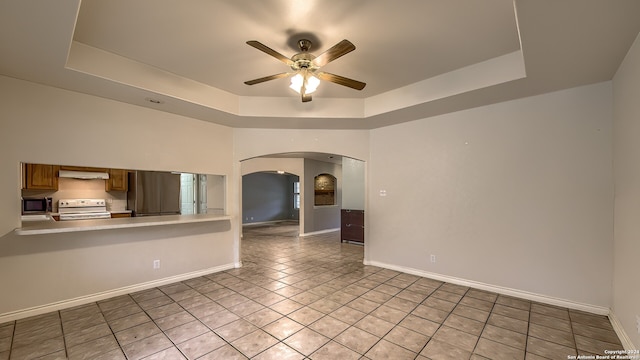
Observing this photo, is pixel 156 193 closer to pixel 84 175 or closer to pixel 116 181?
pixel 116 181

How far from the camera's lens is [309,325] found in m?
2.70

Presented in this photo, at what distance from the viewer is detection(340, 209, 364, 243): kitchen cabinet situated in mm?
6910

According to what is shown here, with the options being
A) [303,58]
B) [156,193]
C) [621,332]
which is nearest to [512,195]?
[621,332]

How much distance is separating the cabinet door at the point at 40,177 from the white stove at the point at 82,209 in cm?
34

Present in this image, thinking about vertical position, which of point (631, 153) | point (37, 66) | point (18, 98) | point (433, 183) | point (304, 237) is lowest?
point (304, 237)

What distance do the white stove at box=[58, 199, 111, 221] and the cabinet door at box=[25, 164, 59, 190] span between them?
1.12ft

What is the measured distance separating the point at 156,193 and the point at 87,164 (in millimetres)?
1821

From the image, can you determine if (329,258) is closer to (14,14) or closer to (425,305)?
(425,305)

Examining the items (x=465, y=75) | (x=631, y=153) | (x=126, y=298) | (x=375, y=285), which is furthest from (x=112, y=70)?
(x=631, y=153)

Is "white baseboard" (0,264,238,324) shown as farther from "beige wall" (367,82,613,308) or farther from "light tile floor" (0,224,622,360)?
"beige wall" (367,82,613,308)

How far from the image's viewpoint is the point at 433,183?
414 cm

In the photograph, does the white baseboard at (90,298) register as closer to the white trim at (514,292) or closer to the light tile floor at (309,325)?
the light tile floor at (309,325)

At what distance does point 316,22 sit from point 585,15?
1.87 metres

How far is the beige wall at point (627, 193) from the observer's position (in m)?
2.12
